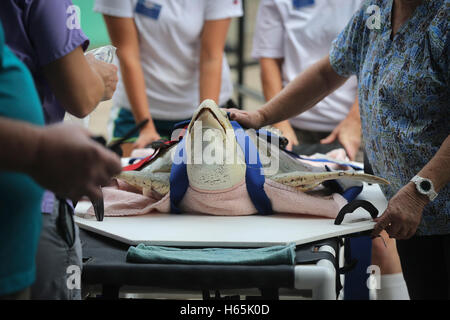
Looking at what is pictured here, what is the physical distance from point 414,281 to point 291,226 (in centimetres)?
38

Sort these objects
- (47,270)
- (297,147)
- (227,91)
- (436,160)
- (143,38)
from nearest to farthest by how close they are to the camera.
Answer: (47,270) < (436,160) < (297,147) < (143,38) < (227,91)

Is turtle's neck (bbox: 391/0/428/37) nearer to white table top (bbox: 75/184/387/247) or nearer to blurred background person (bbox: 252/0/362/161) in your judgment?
white table top (bbox: 75/184/387/247)

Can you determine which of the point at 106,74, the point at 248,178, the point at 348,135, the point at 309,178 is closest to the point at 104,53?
the point at 106,74

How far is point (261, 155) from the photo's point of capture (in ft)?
4.75

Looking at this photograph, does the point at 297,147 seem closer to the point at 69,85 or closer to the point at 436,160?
the point at 436,160

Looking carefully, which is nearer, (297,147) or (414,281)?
(414,281)

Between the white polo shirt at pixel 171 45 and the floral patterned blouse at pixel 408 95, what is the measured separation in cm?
105

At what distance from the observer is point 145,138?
2180 millimetres

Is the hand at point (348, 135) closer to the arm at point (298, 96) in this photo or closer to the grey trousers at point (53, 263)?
the arm at point (298, 96)

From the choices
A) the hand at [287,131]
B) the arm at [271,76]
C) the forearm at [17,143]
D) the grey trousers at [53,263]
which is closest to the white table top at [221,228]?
the grey trousers at [53,263]

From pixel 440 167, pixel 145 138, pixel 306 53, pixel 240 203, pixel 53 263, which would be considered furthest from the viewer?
pixel 306 53

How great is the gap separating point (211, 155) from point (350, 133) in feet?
3.46

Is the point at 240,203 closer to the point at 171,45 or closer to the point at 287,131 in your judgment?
the point at 287,131
